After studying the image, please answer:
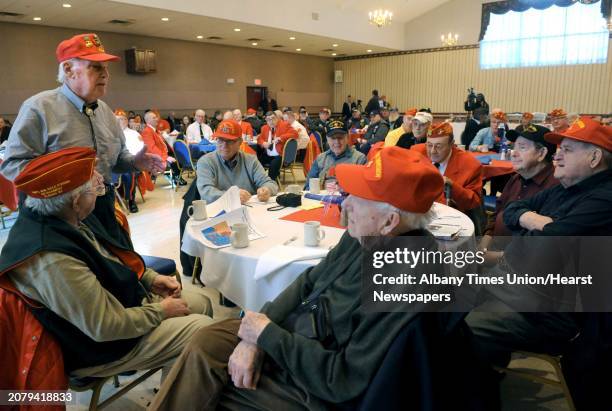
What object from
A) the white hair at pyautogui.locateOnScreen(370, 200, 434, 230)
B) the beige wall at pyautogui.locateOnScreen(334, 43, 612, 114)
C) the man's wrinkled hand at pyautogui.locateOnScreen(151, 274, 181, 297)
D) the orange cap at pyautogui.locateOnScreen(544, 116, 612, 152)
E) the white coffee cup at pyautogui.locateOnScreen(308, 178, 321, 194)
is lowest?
the man's wrinkled hand at pyautogui.locateOnScreen(151, 274, 181, 297)

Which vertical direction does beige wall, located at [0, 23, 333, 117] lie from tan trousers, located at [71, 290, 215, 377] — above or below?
above

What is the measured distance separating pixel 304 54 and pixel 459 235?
49.6 feet

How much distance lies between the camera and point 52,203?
1.36 metres

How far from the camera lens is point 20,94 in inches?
376

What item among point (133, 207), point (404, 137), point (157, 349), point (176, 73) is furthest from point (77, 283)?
point (176, 73)

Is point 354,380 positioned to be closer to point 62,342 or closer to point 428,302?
point 428,302

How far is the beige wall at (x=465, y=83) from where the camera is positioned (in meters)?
12.0

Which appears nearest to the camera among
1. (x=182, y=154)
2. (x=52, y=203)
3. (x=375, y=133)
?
(x=52, y=203)

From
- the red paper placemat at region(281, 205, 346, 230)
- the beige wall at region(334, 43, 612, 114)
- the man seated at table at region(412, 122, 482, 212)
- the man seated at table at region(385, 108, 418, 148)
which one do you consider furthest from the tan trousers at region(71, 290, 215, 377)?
the beige wall at region(334, 43, 612, 114)

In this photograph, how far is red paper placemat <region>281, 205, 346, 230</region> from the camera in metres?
2.23

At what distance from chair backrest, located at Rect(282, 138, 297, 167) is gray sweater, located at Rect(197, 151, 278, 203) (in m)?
3.52

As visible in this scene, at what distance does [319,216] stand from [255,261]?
655 millimetres

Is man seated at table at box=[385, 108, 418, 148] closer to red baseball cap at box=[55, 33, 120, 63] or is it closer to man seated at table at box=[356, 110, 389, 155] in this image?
man seated at table at box=[356, 110, 389, 155]

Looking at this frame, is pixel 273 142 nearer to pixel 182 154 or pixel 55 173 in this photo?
pixel 182 154
